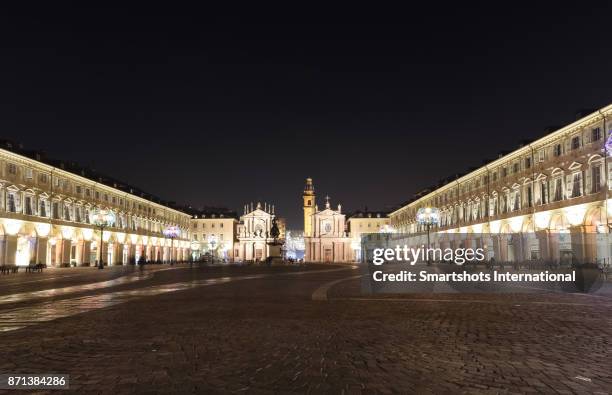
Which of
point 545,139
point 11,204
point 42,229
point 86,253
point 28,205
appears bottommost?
point 86,253

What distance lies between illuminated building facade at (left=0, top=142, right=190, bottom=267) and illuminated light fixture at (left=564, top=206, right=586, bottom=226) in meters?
47.5

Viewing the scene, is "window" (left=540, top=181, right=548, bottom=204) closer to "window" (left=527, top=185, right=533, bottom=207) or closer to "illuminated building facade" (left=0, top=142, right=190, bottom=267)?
"window" (left=527, top=185, right=533, bottom=207)

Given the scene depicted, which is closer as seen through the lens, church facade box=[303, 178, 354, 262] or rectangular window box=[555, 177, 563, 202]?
rectangular window box=[555, 177, 563, 202]

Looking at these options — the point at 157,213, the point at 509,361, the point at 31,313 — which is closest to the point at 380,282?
the point at 31,313

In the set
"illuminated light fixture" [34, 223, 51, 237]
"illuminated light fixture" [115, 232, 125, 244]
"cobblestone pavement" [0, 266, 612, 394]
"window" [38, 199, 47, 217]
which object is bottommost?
"cobblestone pavement" [0, 266, 612, 394]

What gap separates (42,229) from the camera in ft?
209

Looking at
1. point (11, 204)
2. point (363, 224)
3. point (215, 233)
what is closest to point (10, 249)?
point (11, 204)

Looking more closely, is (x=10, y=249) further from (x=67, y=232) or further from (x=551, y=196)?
(x=551, y=196)

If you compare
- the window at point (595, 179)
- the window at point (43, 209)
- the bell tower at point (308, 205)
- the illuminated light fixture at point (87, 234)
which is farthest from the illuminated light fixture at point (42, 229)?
the bell tower at point (308, 205)

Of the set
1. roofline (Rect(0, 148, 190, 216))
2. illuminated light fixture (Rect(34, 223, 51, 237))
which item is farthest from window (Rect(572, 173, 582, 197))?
illuminated light fixture (Rect(34, 223, 51, 237))

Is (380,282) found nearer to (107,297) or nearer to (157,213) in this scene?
(107,297)

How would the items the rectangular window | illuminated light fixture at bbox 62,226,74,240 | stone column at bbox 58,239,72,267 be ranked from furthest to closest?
illuminated light fixture at bbox 62,226,74,240
stone column at bbox 58,239,72,267
the rectangular window

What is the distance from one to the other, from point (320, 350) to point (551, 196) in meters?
51.2

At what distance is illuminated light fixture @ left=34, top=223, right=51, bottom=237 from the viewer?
62.6m
